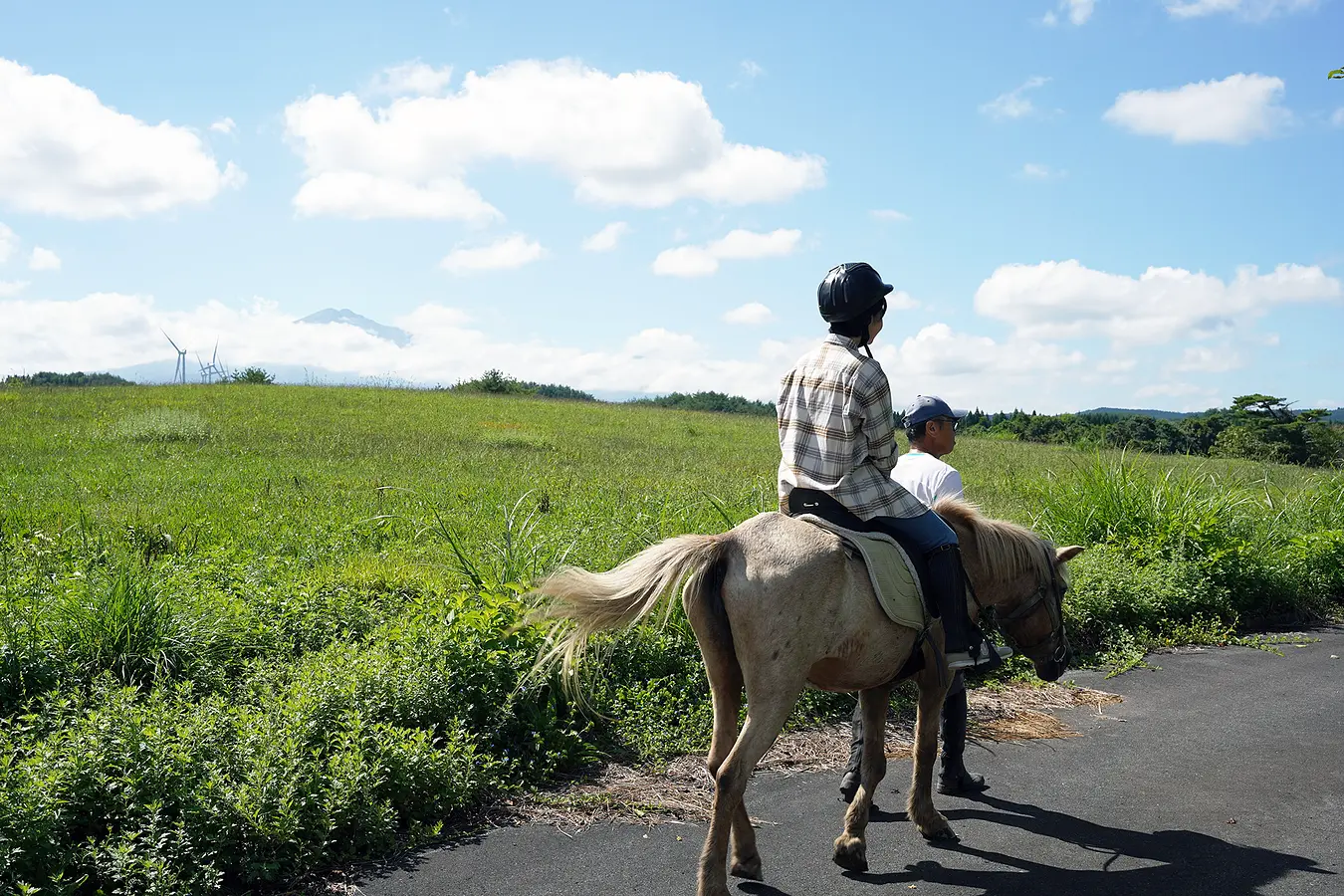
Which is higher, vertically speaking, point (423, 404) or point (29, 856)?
point (423, 404)

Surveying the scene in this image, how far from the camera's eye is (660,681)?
5941 mm

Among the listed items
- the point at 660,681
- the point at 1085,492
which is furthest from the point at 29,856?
the point at 1085,492

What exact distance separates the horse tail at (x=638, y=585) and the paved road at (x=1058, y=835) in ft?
3.16

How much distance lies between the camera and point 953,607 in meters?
4.25

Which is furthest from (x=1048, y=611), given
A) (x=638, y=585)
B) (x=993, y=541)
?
(x=638, y=585)

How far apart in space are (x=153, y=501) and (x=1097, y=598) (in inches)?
449

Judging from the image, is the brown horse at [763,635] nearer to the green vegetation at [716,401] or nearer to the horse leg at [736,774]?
the horse leg at [736,774]

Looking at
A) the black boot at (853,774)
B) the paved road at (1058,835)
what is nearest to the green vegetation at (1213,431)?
the paved road at (1058,835)

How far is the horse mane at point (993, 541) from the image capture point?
485 centimetres

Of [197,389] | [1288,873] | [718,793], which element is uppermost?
[197,389]

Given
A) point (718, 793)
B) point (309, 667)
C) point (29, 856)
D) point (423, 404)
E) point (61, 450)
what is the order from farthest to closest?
point (423, 404), point (61, 450), point (309, 667), point (718, 793), point (29, 856)

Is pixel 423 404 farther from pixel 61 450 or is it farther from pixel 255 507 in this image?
pixel 255 507

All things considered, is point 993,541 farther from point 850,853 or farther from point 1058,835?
point 850,853

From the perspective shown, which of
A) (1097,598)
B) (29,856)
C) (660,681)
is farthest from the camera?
(1097,598)
